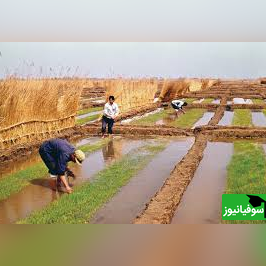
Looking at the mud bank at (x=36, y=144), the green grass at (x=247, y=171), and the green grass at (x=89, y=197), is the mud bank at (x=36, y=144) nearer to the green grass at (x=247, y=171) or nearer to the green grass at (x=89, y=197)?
the green grass at (x=89, y=197)

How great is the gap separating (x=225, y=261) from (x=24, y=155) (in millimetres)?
7024

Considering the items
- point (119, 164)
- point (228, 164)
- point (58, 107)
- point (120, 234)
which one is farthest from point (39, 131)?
point (120, 234)

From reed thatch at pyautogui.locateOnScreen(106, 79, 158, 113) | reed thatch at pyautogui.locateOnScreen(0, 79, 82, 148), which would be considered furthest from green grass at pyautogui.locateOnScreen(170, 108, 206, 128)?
reed thatch at pyautogui.locateOnScreen(0, 79, 82, 148)

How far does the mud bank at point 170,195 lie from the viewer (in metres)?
4.51

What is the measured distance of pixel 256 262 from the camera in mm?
2320

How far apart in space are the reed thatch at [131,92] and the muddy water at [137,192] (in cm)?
729

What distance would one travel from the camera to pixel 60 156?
551cm

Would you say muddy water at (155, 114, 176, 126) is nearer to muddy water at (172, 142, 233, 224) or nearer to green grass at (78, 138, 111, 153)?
green grass at (78, 138, 111, 153)

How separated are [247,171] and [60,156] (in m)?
Answer: 3.13

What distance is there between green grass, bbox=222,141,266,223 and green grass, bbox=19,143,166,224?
5.32ft

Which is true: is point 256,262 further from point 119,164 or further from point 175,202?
point 119,164

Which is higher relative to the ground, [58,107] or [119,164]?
[58,107]

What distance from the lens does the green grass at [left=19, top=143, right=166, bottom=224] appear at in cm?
470

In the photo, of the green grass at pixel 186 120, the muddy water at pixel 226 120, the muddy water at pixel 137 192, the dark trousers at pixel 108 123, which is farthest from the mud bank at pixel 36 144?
the muddy water at pixel 226 120
